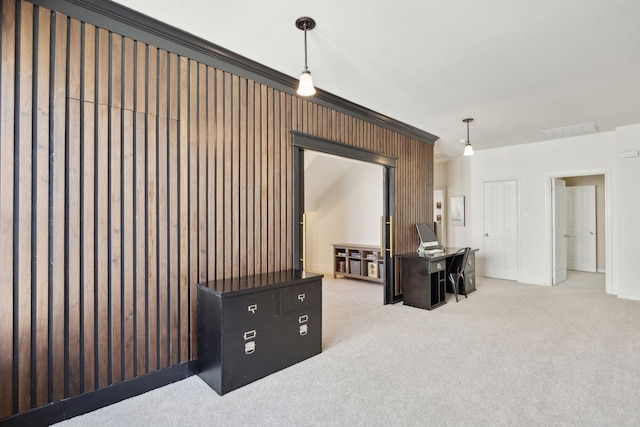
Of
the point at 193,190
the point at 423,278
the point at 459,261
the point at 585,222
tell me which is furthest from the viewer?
the point at 585,222

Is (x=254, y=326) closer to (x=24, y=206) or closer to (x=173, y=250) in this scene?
(x=173, y=250)

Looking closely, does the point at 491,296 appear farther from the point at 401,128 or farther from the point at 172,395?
the point at 172,395

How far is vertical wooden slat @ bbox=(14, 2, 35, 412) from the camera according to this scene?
201 centimetres

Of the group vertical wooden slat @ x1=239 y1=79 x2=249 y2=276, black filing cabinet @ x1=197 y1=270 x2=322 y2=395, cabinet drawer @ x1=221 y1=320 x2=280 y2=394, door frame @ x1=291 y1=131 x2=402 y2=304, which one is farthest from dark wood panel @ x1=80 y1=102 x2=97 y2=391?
Result: door frame @ x1=291 y1=131 x2=402 y2=304

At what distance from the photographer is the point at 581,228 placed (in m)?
7.69

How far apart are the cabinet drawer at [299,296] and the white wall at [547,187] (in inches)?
204

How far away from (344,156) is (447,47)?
1722 mm

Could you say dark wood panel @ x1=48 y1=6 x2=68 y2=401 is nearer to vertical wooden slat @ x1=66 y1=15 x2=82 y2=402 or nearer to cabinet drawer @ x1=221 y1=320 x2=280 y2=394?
vertical wooden slat @ x1=66 y1=15 x2=82 y2=402

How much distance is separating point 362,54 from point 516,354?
10.1ft

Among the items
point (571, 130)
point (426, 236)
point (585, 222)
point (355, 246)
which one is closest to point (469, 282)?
point (426, 236)

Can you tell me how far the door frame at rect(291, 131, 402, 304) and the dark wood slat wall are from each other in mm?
387


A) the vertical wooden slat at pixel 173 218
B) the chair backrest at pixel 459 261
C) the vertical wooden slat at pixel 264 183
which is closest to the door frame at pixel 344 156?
the vertical wooden slat at pixel 264 183

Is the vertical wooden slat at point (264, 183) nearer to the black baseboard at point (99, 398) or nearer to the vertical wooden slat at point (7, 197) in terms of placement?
the black baseboard at point (99, 398)

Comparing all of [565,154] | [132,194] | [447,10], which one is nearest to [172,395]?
[132,194]
